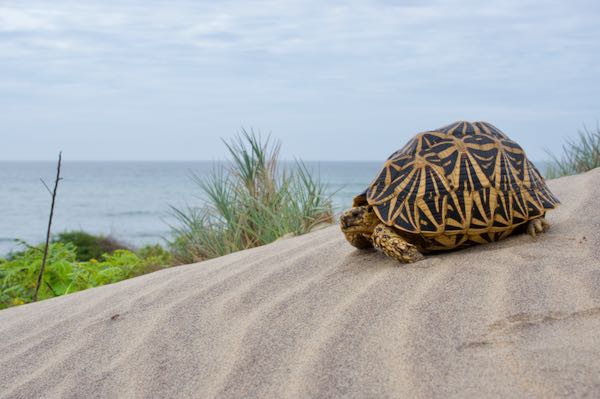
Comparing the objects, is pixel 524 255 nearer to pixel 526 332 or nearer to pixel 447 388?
pixel 526 332

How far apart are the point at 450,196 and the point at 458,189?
2.4 inches

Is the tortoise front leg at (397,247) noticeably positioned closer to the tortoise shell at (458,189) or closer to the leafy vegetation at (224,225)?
the tortoise shell at (458,189)

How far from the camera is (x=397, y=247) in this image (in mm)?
3357

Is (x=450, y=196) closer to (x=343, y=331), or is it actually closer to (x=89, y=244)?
(x=343, y=331)

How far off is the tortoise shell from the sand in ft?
0.48

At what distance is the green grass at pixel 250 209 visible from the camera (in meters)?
6.91

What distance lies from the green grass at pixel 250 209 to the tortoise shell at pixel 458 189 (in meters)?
3.19

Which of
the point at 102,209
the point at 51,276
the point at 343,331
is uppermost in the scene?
the point at 343,331

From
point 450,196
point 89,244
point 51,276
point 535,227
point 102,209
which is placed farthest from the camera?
point 102,209

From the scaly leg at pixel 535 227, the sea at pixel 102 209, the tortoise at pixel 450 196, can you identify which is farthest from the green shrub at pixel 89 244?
the scaly leg at pixel 535 227

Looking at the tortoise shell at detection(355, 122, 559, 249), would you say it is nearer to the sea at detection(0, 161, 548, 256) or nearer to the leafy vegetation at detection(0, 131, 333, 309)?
the leafy vegetation at detection(0, 131, 333, 309)

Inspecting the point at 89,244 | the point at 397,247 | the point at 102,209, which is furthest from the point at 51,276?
the point at 102,209

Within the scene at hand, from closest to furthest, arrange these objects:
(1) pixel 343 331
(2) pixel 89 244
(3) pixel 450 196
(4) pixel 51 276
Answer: (1) pixel 343 331 < (3) pixel 450 196 < (4) pixel 51 276 < (2) pixel 89 244

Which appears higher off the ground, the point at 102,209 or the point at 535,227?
the point at 535,227
